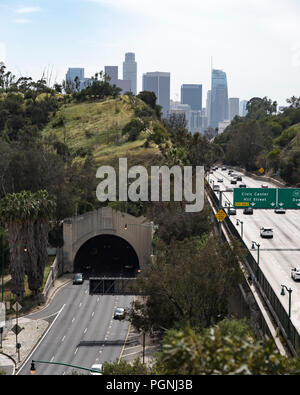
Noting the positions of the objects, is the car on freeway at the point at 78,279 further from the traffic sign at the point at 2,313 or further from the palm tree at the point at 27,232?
the traffic sign at the point at 2,313

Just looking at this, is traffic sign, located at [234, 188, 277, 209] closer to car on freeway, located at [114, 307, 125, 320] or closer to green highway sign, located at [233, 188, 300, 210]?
green highway sign, located at [233, 188, 300, 210]

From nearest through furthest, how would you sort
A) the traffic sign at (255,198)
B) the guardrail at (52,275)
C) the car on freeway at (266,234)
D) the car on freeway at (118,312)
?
the car on freeway at (118,312) → the traffic sign at (255,198) → the guardrail at (52,275) → the car on freeway at (266,234)

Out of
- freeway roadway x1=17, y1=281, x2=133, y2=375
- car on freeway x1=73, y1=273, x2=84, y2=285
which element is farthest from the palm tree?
car on freeway x1=73, y1=273, x2=84, y2=285

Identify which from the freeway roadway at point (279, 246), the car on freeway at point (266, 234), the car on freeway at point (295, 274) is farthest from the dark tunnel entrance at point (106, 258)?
the car on freeway at point (295, 274)

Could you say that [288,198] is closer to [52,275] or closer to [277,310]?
[277,310]

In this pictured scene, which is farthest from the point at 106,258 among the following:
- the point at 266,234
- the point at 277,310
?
the point at 277,310
